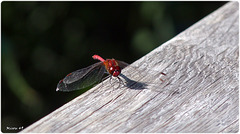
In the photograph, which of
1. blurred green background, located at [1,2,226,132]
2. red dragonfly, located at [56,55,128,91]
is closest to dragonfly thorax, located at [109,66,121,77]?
red dragonfly, located at [56,55,128,91]

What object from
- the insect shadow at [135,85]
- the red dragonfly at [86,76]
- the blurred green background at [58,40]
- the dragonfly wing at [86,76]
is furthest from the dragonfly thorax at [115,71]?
the blurred green background at [58,40]

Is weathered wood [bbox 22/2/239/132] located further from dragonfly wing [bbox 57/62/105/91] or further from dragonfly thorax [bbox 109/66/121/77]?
dragonfly wing [bbox 57/62/105/91]

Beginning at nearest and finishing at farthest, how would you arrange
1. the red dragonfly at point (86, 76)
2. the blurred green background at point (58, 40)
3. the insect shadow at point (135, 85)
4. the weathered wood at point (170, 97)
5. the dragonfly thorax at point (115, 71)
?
the weathered wood at point (170, 97)
the insect shadow at point (135, 85)
the dragonfly thorax at point (115, 71)
the red dragonfly at point (86, 76)
the blurred green background at point (58, 40)

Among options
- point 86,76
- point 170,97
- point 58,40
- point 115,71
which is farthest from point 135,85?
point 58,40

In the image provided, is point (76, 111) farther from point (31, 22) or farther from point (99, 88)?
point (31, 22)

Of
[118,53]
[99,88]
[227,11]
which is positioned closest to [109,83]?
[99,88]

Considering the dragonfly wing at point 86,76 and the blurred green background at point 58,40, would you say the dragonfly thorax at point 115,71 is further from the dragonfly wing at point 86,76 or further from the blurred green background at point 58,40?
the blurred green background at point 58,40

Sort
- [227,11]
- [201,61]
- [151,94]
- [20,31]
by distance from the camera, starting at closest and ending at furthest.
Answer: [151,94] → [201,61] → [227,11] → [20,31]
